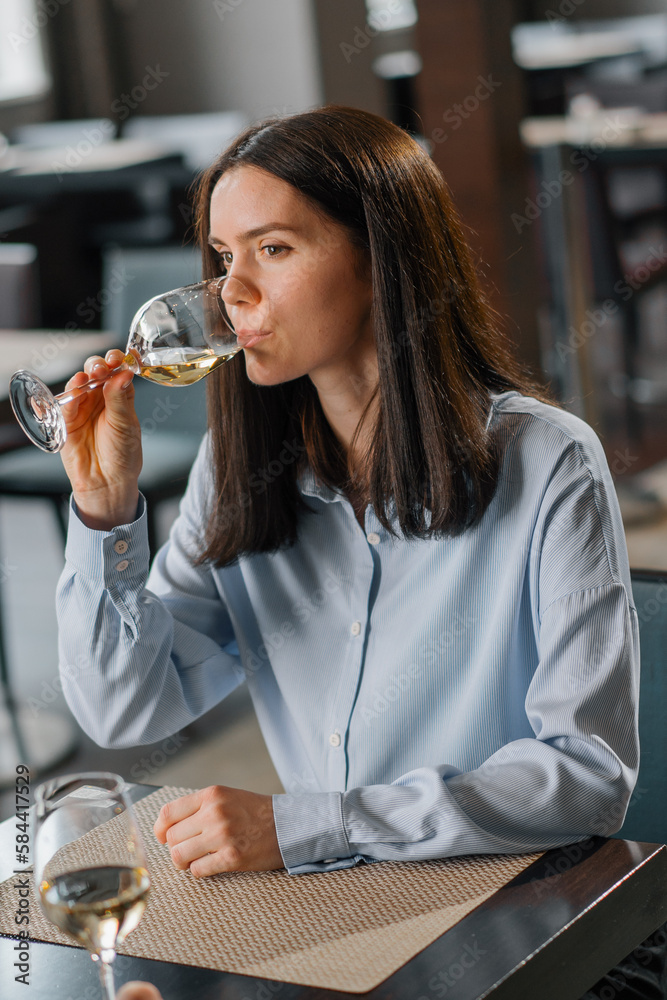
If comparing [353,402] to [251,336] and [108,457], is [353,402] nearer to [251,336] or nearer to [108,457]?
[251,336]

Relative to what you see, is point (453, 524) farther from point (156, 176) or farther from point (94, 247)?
point (94, 247)

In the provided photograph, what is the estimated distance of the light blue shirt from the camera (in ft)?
3.44

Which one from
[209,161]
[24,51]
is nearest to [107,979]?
[209,161]

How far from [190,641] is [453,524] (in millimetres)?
360

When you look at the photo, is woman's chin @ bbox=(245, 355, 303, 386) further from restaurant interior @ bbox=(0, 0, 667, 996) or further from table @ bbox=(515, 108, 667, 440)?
table @ bbox=(515, 108, 667, 440)

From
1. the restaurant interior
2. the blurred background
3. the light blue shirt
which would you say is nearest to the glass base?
the light blue shirt

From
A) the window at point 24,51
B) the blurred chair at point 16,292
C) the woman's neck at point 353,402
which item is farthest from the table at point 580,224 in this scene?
the window at point 24,51

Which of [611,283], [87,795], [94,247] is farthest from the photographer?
[94,247]

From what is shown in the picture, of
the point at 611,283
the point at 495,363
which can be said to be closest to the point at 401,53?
the point at 611,283

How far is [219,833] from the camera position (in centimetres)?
103

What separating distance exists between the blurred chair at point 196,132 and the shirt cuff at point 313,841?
227 inches

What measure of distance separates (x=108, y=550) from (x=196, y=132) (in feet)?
19.4

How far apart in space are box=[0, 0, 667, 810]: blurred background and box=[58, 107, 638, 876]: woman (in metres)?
0.49

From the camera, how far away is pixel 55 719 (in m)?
3.05
